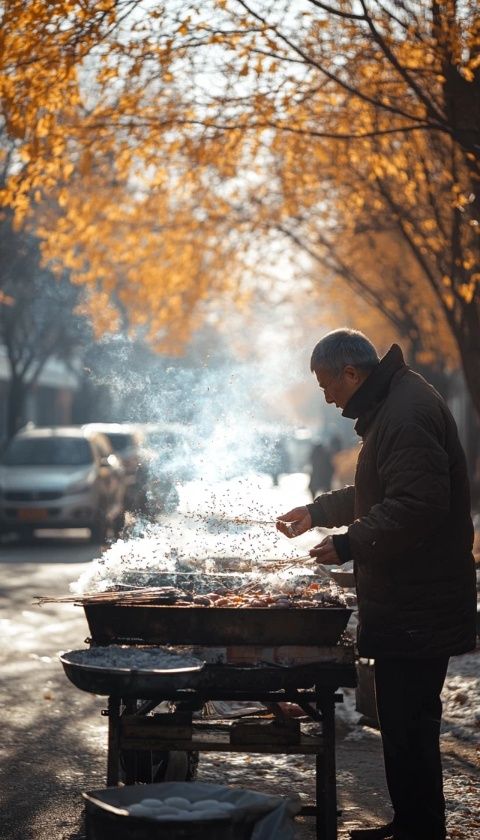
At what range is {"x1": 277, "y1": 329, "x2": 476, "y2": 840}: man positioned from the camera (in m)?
5.03

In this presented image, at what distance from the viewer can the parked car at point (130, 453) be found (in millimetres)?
24211

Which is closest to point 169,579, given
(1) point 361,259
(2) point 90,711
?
(2) point 90,711

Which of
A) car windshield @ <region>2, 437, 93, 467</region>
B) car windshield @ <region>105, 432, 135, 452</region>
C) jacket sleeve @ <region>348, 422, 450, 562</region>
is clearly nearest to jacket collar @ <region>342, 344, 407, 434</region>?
jacket sleeve @ <region>348, 422, 450, 562</region>

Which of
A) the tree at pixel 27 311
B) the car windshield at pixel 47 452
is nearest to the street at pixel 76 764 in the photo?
the car windshield at pixel 47 452

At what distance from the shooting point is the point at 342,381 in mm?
5445

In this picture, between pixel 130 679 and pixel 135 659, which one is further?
pixel 135 659

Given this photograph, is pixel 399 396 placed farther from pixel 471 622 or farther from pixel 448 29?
pixel 448 29

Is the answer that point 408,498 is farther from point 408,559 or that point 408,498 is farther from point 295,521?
point 295,521

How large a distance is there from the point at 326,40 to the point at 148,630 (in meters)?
7.93

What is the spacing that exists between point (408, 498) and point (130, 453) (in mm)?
21202

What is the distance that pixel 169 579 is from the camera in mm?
6414

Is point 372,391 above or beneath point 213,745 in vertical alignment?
above

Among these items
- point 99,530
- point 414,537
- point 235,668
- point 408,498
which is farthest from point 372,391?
point 99,530

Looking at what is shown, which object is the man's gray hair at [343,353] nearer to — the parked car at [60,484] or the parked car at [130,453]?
the parked car at [60,484]
